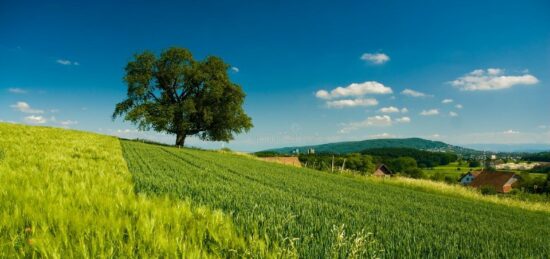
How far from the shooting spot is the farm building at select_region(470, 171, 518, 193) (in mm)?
91938

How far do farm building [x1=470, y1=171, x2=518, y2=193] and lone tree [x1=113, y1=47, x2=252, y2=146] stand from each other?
7759cm

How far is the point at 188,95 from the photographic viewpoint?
51.6 meters

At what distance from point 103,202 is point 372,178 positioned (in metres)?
24.9

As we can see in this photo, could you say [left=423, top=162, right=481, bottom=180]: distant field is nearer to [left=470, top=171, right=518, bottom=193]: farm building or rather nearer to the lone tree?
[left=470, top=171, right=518, bottom=193]: farm building

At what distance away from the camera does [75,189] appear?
4668 mm

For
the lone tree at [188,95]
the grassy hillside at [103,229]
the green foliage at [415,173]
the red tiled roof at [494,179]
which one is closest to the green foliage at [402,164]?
the green foliage at [415,173]

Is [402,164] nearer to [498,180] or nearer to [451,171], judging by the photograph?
[451,171]

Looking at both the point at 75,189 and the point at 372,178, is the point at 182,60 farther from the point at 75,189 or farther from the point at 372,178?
the point at 75,189

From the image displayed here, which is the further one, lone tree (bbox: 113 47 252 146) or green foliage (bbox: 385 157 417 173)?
green foliage (bbox: 385 157 417 173)

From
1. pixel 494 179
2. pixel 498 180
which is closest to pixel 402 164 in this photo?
pixel 494 179

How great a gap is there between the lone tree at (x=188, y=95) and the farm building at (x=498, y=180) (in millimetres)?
77587

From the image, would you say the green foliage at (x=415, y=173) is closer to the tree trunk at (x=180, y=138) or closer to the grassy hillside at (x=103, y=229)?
the tree trunk at (x=180, y=138)

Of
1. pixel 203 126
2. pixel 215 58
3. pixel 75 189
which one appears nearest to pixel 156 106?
pixel 203 126

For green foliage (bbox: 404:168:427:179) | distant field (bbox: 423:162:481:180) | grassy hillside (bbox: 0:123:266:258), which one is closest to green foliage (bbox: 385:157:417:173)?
distant field (bbox: 423:162:481:180)
